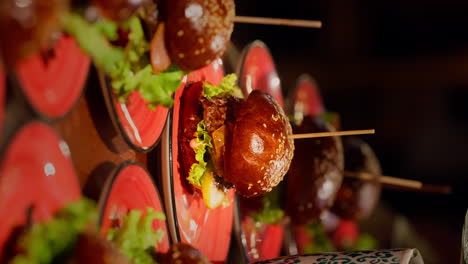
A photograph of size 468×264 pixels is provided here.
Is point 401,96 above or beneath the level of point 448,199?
above

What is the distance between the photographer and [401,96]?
7.79 m

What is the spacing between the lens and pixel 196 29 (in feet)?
6.42

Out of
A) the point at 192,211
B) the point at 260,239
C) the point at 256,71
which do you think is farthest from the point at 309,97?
the point at 192,211

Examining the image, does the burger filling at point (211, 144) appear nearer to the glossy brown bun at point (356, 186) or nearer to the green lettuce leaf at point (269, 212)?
the green lettuce leaf at point (269, 212)

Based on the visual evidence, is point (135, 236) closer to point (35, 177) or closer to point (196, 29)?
point (35, 177)

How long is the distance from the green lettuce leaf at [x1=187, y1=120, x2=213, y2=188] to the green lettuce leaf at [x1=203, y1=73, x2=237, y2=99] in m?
0.17

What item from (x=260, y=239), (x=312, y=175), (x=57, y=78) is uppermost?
(x=57, y=78)

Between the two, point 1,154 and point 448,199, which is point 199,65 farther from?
point 448,199

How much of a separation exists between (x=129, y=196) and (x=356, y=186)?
222cm

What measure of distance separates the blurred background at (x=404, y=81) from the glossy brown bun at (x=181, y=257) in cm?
544

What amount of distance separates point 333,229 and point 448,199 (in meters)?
3.82

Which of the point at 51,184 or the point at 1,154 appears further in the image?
the point at 51,184

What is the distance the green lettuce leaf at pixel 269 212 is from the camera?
303cm

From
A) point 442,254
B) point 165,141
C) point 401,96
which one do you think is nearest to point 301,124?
point 165,141
